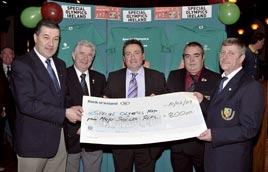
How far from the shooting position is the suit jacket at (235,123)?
7.72 feet

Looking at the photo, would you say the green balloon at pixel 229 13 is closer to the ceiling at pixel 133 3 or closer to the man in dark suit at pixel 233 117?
the man in dark suit at pixel 233 117

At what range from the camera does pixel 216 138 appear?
95.5 inches

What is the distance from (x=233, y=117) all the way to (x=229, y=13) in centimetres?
177

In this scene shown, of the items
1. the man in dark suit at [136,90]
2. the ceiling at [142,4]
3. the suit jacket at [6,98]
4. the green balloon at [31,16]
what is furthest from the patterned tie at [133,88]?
the ceiling at [142,4]

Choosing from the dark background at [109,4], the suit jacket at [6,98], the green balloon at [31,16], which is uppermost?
the dark background at [109,4]

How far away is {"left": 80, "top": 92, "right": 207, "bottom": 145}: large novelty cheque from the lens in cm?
265

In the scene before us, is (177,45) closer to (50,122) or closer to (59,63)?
(59,63)

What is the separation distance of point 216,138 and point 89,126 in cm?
100

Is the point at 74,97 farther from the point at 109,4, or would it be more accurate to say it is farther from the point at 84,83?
the point at 109,4

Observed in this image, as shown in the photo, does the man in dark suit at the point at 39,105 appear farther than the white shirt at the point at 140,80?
No

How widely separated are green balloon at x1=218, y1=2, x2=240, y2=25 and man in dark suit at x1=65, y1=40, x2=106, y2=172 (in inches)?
62.7

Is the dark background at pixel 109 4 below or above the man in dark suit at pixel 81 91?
above

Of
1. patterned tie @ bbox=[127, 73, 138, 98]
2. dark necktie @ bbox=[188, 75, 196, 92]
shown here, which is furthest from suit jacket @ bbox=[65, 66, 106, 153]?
dark necktie @ bbox=[188, 75, 196, 92]

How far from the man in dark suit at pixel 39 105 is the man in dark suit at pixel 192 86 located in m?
1.19
